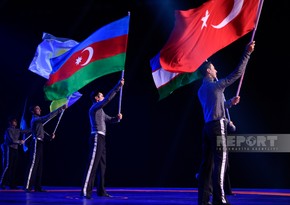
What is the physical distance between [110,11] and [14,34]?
3.44 metres

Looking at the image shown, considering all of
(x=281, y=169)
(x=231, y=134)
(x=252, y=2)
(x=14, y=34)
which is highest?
(x=14, y=34)

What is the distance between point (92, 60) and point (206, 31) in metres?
3.07

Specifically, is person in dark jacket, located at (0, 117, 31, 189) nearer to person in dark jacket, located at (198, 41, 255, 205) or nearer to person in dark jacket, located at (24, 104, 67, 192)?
person in dark jacket, located at (24, 104, 67, 192)

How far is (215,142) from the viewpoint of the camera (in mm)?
7355

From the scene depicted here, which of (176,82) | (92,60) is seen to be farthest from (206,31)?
(92,60)

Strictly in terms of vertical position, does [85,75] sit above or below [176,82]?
above

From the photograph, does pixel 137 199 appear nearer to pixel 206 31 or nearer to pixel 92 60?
pixel 92 60

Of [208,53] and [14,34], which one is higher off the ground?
[14,34]

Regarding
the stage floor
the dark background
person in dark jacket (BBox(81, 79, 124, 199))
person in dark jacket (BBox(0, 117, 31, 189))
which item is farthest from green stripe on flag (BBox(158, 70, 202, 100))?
person in dark jacket (BBox(0, 117, 31, 189))

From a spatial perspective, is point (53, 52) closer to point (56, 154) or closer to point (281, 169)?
point (56, 154)

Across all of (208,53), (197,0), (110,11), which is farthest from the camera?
(110,11)

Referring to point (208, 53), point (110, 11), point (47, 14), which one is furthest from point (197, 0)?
point (208, 53)

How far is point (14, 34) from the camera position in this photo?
58.0ft

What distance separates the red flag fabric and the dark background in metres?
6.00
